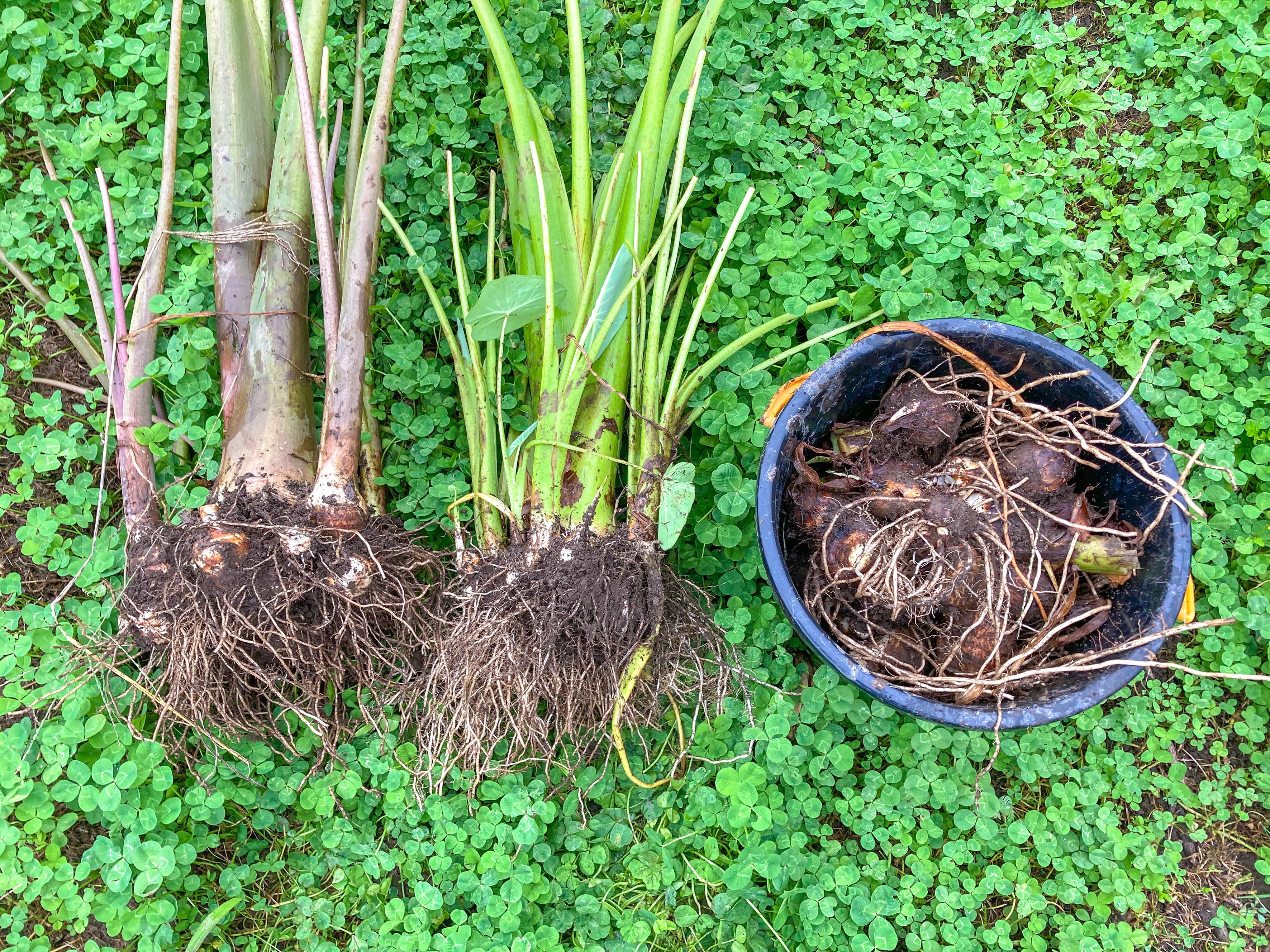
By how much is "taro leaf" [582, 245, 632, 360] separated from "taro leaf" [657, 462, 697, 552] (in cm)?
32

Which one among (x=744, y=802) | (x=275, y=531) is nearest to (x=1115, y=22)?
(x=744, y=802)

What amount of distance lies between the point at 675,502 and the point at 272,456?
0.90 metres

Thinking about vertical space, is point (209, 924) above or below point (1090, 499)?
below

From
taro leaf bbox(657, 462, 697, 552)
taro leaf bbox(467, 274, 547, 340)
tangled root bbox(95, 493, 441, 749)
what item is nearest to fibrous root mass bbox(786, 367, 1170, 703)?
taro leaf bbox(657, 462, 697, 552)

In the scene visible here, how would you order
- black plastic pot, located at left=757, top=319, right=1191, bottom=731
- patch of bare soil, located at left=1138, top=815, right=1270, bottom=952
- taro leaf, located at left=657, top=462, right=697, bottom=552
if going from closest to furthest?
black plastic pot, located at left=757, top=319, right=1191, bottom=731
taro leaf, located at left=657, top=462, right=697, bottom=552
patch of bare soil, located at left=1138, top=815, right=1270, bottom=952

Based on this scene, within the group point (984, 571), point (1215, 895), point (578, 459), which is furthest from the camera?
point (1215, 895)

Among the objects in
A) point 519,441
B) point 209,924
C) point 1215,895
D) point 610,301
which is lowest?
point 1215,895

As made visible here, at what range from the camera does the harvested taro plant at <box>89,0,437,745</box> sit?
150 cm

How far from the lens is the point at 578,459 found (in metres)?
1.57

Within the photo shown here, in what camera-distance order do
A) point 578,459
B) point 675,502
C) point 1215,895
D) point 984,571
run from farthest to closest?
point 1215,895 < point 578,459 < point 675,502 < point 984,571

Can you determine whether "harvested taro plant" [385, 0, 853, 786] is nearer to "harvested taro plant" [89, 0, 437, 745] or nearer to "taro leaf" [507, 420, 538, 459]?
"taro leaf" [507, 420, 538, 459]

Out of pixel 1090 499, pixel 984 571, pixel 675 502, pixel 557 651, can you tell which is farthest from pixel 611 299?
pixel 1090 499

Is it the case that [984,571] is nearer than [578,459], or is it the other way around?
[984,571]

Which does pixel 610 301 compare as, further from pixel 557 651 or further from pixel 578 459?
pixel 557 651
